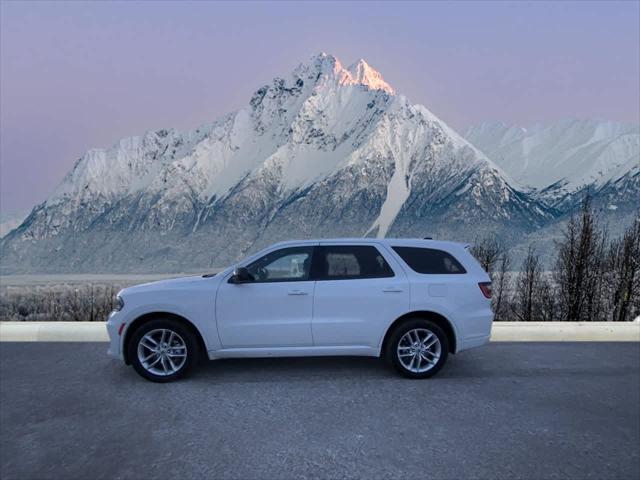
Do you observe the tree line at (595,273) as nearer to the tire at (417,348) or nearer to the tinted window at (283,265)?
the tire at (417,348)

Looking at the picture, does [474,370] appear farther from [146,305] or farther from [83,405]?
[83,405]

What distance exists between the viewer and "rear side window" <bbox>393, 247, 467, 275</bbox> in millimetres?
6086

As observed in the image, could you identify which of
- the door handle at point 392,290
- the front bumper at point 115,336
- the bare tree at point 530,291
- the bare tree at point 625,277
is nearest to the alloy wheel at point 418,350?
the door handle at point 392,290

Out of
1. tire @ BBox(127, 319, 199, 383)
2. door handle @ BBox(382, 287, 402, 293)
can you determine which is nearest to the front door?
tire @ BBox(127, 319, 199, 383)

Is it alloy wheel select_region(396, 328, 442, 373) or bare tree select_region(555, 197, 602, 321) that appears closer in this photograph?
alloy wheel select_region(396, 328, 442, 373)

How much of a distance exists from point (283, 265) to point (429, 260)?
62.4 inches

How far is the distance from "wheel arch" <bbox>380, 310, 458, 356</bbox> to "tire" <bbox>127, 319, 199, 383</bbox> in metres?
2.03

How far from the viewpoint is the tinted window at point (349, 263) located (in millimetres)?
6023

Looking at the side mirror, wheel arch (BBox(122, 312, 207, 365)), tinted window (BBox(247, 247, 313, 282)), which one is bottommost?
wheel arch (BBox(122, 312, 207, 365))

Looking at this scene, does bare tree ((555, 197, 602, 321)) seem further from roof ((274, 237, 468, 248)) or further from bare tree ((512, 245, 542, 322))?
roof ((274, 237, 468, 248))

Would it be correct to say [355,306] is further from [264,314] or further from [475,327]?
[475,327]

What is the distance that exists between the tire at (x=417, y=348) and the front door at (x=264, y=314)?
91cm

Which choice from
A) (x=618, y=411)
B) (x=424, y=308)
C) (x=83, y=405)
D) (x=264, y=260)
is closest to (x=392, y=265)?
(x=424, y=308)

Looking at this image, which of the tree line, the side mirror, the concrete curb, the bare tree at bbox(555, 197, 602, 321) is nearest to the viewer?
the side mirror
